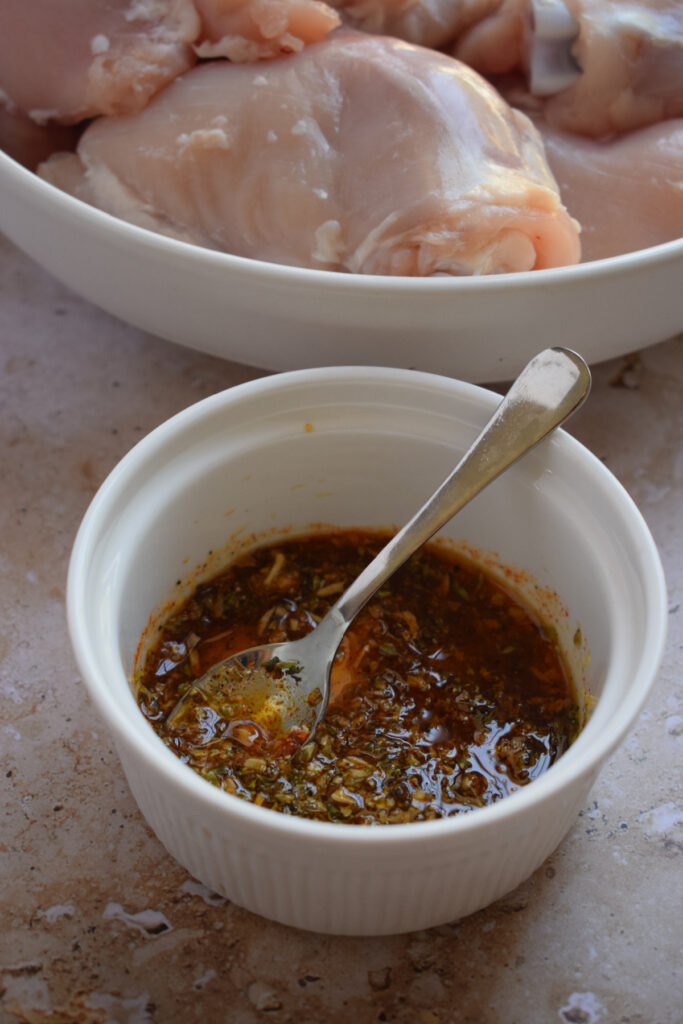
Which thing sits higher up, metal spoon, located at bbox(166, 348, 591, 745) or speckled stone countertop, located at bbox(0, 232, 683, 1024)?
metal spoon, located at bbox(166, 348, 591, 745)

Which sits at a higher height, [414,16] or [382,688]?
[414,16]

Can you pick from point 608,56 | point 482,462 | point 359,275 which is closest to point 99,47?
point 359,275

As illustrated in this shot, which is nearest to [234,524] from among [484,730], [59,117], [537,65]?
[484,730]

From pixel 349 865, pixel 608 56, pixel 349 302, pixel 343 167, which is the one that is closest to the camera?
pixel 349 865

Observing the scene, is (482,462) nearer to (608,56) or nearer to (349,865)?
(349,865)

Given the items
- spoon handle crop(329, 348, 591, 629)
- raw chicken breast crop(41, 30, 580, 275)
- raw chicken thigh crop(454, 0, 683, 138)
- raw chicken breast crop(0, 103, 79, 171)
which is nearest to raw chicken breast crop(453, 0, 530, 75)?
raw chicken thigh crop(454, 0, 683, 138)

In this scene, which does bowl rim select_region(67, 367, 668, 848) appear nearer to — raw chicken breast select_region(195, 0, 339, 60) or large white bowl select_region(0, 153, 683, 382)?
large white bowl select_region(0, 153, 683, 382)

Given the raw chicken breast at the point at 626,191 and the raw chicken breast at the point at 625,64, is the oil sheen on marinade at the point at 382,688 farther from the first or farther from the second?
the raw chicken breast at the point at 625,64
